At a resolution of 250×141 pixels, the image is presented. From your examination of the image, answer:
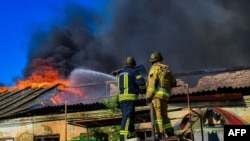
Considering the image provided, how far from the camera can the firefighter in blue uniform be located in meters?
9.02

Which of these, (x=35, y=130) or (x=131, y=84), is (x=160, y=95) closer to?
(x=131, y=84)

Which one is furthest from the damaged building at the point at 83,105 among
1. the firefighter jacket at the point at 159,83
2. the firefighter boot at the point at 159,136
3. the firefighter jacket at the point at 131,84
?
the firefighter boot at the point at 159,136

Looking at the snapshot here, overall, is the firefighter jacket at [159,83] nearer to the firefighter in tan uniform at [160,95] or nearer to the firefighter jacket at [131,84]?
the firefighter in tan uniform at [160,95]

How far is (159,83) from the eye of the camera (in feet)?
29.3

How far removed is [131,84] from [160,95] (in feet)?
2.67

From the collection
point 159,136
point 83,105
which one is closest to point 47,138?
point 83,105

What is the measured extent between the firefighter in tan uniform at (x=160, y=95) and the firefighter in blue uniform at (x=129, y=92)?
0.44m

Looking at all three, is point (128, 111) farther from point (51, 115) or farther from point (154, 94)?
point (51, 115)

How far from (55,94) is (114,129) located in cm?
407

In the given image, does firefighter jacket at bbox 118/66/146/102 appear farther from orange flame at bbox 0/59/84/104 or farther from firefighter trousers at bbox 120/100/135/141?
orange flame at bbox 0/59/84/104

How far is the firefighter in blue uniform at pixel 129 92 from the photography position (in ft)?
29.6

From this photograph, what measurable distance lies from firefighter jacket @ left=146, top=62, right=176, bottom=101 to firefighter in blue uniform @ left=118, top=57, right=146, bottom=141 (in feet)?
1.35

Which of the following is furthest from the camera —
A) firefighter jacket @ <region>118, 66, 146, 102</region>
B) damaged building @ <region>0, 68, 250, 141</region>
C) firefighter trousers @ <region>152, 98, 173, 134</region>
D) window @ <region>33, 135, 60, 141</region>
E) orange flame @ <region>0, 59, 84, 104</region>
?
orange flame @ <region>0, 59, 84, 104</region>

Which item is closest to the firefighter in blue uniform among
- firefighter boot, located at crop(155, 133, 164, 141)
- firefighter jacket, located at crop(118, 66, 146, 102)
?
firefighter jacket, located at crop(118, 66, 146, 102)
